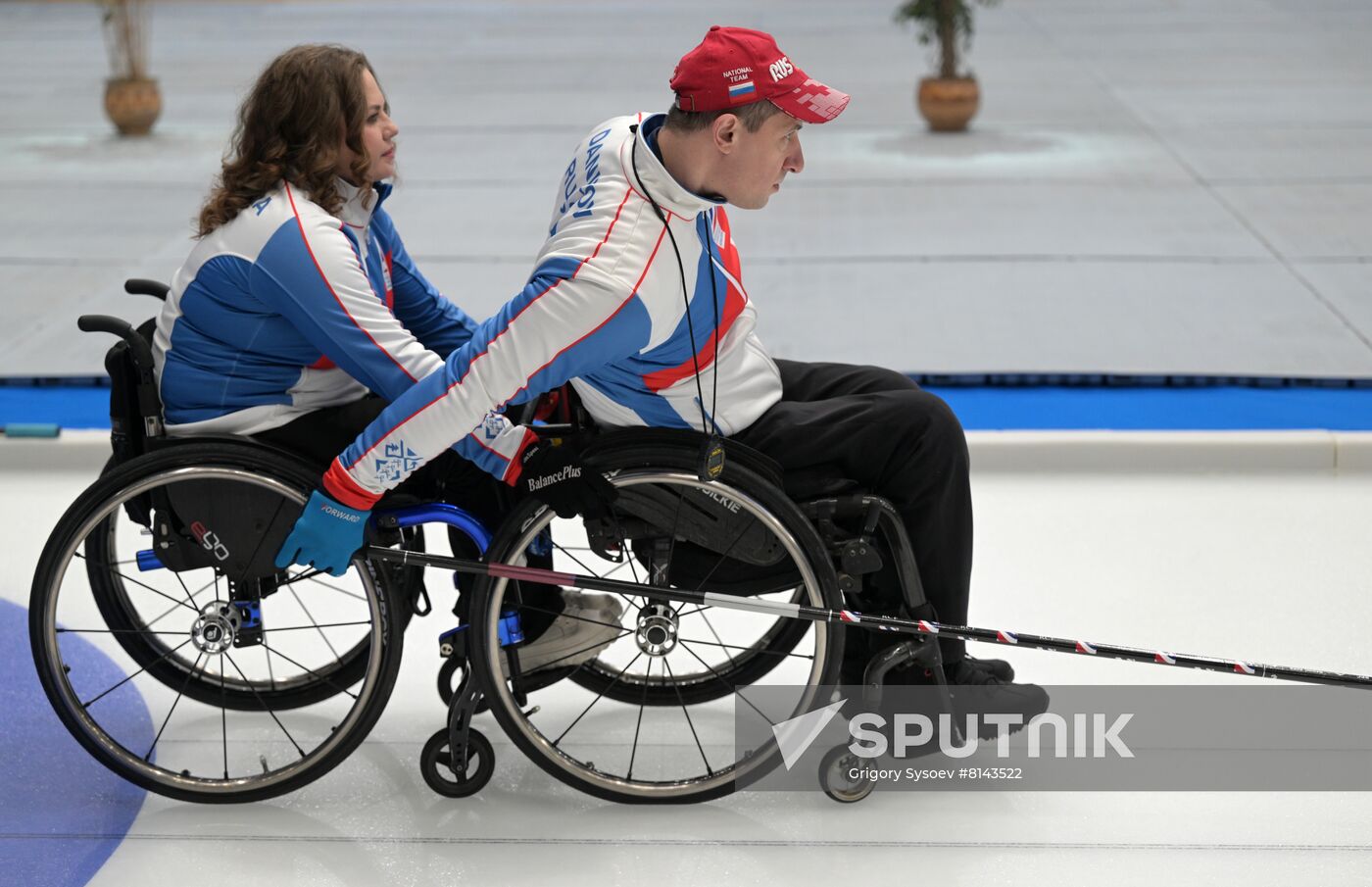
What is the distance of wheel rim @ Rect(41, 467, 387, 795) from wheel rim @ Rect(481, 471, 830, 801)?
26cm

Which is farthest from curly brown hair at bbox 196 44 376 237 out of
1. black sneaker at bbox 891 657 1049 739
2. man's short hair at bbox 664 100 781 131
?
black sneaker at bbox 891 657 1049 739

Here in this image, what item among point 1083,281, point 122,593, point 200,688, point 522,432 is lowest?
point 1083,281

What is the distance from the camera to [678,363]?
2.20 metres

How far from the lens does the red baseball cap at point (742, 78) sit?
6.61ft

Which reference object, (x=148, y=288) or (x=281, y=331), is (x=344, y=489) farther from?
(x=148, y=288)

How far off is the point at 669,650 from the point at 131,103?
21.1ft

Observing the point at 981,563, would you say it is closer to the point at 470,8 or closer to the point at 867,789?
the point at 867,789

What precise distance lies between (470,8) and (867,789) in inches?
456

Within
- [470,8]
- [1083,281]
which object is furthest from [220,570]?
[470,8]

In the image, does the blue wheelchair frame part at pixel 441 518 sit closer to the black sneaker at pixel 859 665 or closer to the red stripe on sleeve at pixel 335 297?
the red stripe on sleeve at pixel 335 297

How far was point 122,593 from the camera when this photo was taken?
8.04ft

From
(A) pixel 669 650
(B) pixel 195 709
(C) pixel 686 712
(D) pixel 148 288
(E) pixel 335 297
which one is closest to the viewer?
(E) pixel 335 297

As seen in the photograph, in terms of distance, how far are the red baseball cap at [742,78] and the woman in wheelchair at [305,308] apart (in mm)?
531

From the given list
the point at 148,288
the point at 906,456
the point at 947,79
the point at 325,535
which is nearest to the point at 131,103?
the point at 947,79
